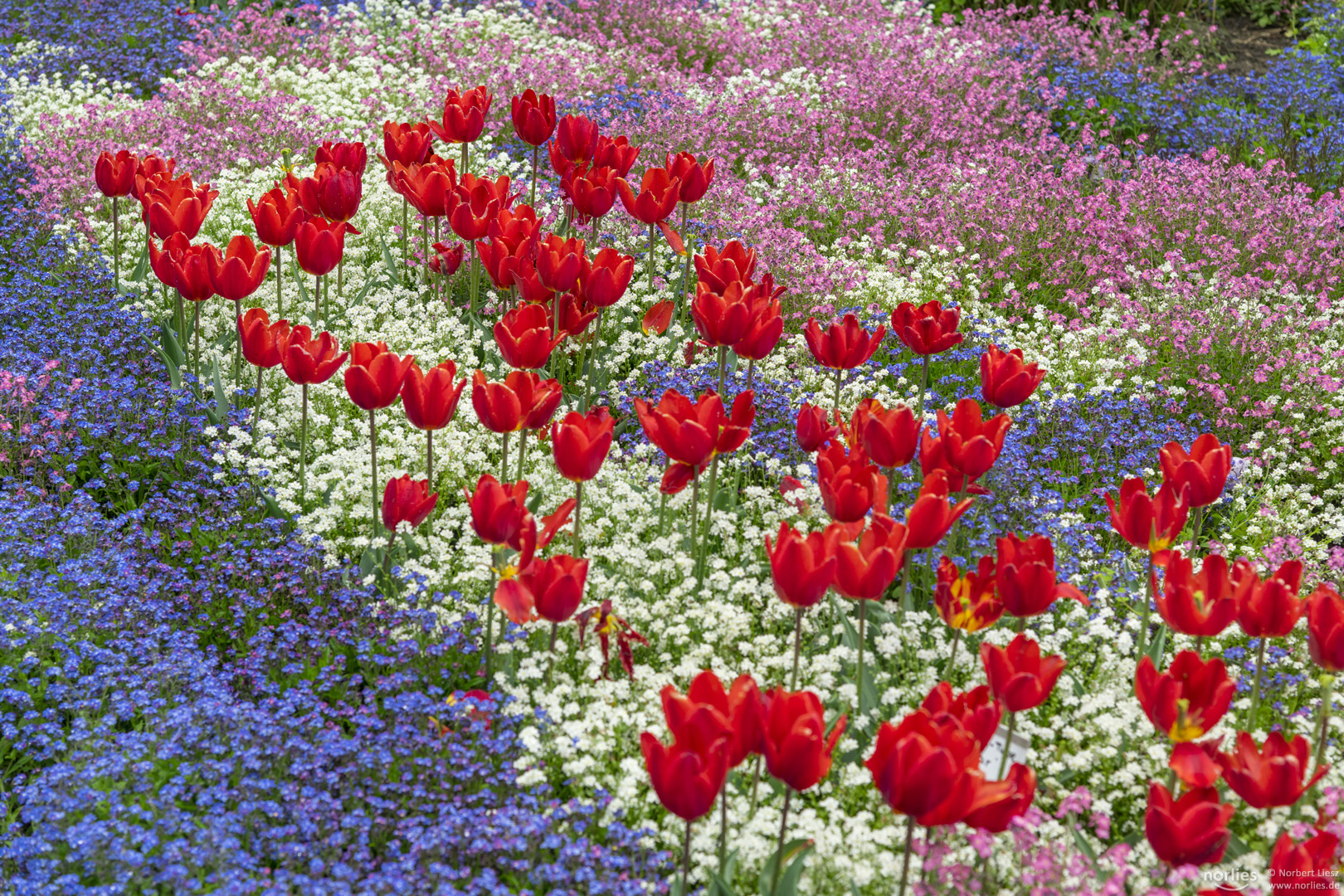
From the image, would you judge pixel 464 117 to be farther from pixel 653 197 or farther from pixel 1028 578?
pixel 1028 578

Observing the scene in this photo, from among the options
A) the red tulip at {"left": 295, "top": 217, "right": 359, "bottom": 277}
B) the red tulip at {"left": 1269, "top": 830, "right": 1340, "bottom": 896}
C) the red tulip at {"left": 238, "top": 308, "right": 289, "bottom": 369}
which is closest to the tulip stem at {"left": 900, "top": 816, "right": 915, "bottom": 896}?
the red tulip at {"left": 1269, "top": 830, "right": 1340, "bottom": 896}

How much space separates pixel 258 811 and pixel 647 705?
0.98 metres

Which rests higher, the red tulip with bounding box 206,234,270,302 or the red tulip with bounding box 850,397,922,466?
the red tulip with bounding box 850,397,922,466

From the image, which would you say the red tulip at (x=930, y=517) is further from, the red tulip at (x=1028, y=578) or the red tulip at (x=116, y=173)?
the red tulip at (x=116, y=173)

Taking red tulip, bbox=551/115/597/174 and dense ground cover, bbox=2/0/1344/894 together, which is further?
red tulip, bbox=551/115/597/174

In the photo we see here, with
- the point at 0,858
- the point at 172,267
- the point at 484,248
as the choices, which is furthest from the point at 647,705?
the point at 172,267

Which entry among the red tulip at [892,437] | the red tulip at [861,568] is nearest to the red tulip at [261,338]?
the red tulip at [892,437]

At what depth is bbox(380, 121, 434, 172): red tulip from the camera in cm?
519

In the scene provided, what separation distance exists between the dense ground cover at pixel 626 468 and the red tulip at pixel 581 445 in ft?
1.64

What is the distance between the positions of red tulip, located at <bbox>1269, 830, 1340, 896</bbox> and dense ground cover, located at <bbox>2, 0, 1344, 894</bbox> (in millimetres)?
292

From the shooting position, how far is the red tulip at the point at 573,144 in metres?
5.13

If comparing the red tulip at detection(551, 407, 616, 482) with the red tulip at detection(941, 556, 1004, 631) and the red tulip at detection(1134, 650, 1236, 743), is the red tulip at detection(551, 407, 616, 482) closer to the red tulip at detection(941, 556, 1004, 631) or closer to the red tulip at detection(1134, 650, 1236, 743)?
the red tulip at detection(941, 556, 1004, 631)

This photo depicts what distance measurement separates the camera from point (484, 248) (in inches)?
176

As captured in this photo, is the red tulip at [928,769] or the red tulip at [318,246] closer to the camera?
the red tulip at [928,769]
